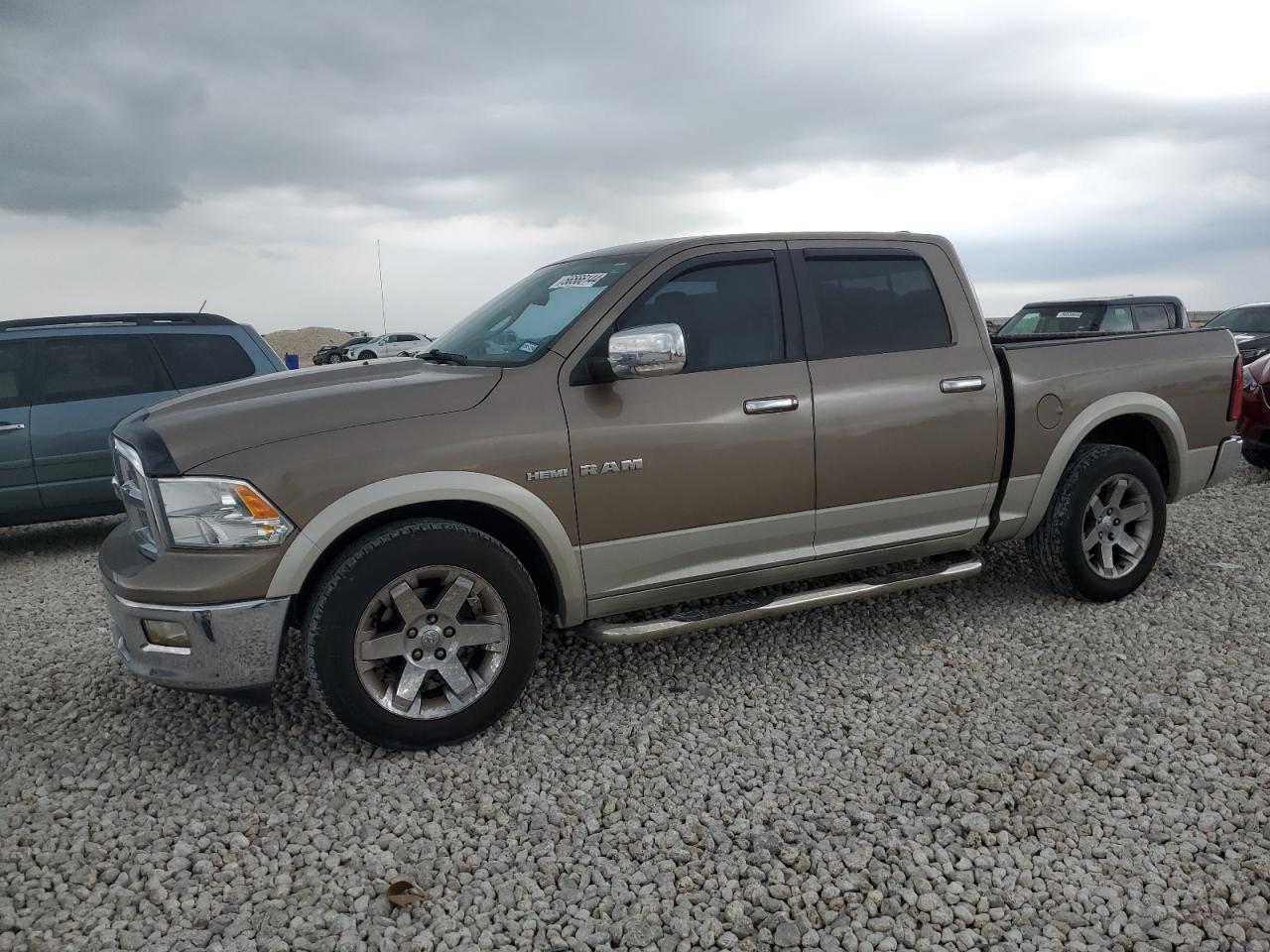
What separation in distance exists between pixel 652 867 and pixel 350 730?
4.23ft

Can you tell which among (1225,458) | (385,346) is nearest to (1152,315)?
(1225,458)

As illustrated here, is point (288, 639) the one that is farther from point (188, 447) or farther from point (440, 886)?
point (440, 886)

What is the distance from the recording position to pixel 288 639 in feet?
15.4

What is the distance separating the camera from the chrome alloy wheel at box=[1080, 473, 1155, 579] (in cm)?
479

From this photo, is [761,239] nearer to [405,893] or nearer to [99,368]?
[405,893]

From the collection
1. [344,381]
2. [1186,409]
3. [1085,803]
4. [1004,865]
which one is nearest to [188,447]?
[344,381]

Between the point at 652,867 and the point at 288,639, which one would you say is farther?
the point at 288,639

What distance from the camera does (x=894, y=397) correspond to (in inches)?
163

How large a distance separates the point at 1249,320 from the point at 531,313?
13403mm

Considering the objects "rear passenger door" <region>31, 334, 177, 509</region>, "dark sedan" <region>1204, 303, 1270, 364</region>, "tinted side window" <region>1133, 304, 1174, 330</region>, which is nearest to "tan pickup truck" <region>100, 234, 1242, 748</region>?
"rear passenger door" <region>31, 334, 177, 509</region>

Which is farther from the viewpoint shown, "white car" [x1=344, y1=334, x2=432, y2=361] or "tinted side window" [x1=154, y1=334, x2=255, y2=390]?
"white car" [x1=344, y1=334, x2=432, y2=361]

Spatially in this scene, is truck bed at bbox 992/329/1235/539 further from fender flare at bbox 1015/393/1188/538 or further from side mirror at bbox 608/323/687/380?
side mirror at bbox 608/323/687/380

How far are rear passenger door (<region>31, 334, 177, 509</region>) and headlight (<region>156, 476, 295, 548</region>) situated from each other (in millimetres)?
4569

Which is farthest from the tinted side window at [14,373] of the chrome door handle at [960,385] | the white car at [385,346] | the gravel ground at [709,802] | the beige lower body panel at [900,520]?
the white car at [385,346]
